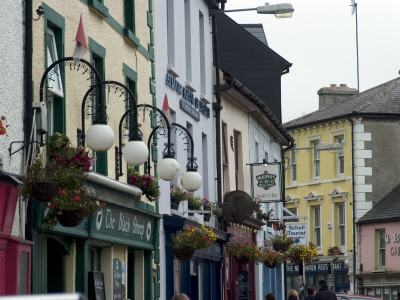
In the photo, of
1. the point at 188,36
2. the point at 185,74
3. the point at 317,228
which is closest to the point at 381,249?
the point at 317,228

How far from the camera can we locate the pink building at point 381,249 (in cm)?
5219

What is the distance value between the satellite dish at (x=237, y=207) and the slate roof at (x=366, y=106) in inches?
1124

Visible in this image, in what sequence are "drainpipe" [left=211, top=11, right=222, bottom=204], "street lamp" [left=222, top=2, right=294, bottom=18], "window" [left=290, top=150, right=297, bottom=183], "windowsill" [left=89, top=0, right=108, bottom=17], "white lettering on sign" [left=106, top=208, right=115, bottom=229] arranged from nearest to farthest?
"windowsill" [left=89, top=0, right=108, bottom=17] < "white lettering on sign" [left=106, top=208, right=115, bottom=229] < "street lamp" [left=222, top=2, right=294, bottom=18] < "drainpipe" [left=211, top=11, right=222, bottom=204] < "window" [left=290, top=150, right=297, bottom=183]

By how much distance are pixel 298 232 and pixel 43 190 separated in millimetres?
24212

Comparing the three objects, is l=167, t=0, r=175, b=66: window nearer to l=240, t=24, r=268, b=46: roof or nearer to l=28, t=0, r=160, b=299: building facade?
l=28, t=0, r=160, b=299: building facade

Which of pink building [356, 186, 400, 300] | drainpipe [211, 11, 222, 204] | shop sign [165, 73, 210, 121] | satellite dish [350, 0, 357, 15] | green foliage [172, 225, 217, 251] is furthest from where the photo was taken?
satellite dish [350, 0, 357, 15]

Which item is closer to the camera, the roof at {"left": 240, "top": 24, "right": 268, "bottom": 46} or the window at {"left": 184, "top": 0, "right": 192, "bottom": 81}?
the window at {"left": 184, "top": 0, "right": 192, "bottom": 81}

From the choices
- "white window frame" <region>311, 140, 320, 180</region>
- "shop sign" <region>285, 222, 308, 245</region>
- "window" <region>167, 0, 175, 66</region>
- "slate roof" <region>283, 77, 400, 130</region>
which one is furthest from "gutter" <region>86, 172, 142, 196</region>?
"white window frame" <region>311, 140, 320, 180</region>

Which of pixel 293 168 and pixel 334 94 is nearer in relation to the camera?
pixel 293 168

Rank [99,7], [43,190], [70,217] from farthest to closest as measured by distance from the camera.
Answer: [99,7] → [70,217] → [43,190]

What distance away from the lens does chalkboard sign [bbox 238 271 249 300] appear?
28766mm

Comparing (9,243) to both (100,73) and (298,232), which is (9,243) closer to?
(100,73)

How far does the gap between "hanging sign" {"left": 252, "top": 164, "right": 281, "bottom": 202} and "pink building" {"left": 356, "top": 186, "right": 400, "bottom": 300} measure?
23.0m

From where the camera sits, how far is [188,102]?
967 inches
